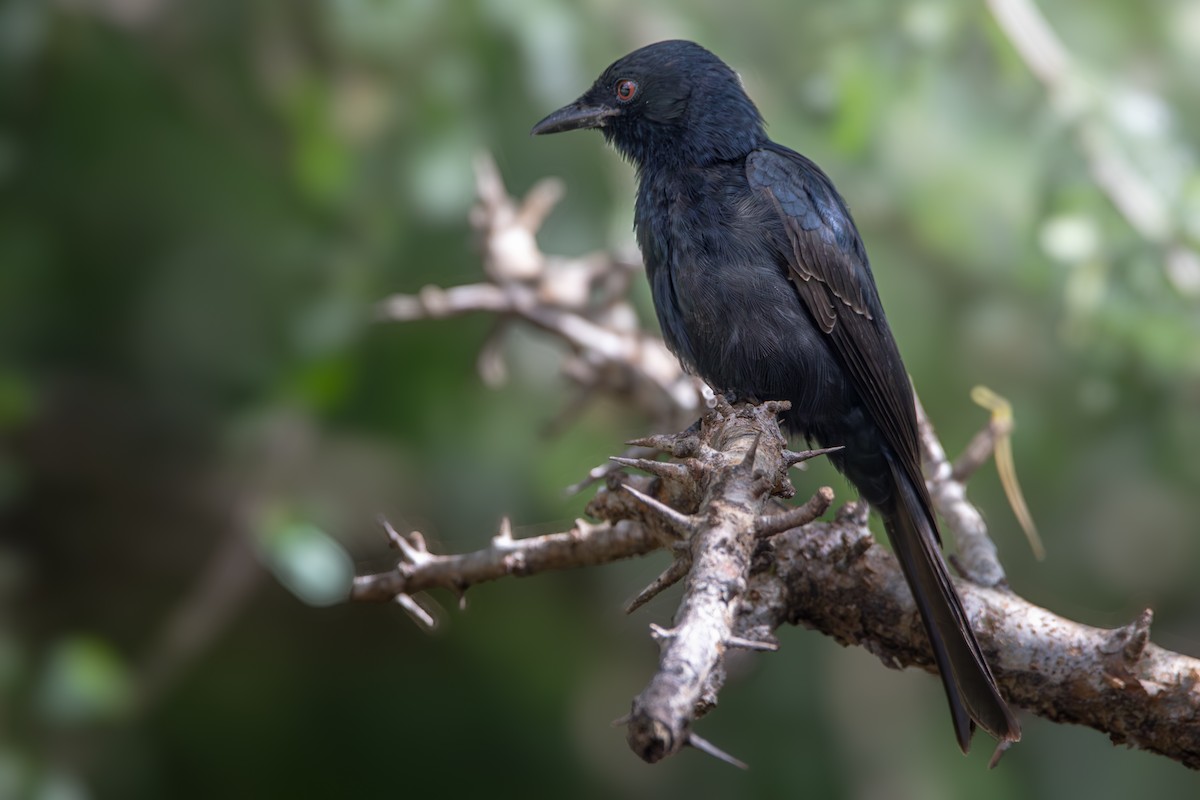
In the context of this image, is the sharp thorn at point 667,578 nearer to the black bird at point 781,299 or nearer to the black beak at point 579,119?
the black bird at point 781,299

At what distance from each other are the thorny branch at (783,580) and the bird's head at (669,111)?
95 cm

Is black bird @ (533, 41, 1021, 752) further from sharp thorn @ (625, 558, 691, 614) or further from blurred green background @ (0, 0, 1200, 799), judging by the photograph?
blurred green background @ (0, 0, 1200, 799)

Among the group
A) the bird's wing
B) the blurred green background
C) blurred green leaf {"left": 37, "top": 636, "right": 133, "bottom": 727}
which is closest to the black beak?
the bird's wing

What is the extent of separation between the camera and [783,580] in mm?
2521

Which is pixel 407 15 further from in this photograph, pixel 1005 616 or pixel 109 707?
pixel 1005 616

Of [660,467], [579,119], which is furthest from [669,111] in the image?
[660,467]

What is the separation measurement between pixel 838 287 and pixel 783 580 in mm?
1077

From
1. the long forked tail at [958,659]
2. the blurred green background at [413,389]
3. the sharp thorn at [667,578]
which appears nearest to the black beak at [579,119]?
the blurred green background at [413,389]

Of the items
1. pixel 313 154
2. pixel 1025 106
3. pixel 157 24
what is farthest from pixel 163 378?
pixel 1025 106

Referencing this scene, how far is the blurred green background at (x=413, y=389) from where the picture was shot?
4.96 m

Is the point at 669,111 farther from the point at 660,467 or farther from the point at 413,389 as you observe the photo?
the point at 413,389

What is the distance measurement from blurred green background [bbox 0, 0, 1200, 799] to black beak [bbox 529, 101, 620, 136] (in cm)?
127

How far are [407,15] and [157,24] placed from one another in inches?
46.2

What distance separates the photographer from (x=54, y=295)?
17.2 ft
